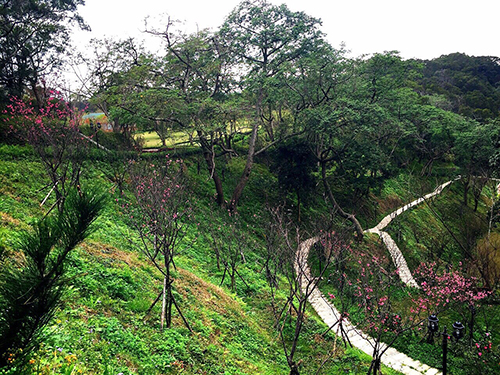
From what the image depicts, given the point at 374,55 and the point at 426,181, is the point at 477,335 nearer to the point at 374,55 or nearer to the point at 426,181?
the point at 374,55

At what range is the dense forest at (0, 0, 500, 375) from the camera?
481cm

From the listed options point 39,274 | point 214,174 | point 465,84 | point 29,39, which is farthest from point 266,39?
point 465,84

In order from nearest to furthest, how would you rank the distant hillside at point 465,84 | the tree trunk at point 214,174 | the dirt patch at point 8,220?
the dirt patch at point 8,220
the tree trunk at point 214,174
the distant hillside at point 465,84

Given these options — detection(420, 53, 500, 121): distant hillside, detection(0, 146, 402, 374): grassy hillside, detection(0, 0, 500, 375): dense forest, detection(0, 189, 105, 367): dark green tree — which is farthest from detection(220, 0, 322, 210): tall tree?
detection(420, 53, 500, 121): distant hillside

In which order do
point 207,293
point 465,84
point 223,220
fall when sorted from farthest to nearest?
point 465,84, point 223,220, point 207,293

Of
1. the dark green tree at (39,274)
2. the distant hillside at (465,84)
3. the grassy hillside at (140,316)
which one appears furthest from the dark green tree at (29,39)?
the distant hillside at (465,84)

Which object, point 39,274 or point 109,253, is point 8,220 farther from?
point 39,274

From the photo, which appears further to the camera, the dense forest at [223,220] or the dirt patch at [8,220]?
the dirt patch at [8,220]

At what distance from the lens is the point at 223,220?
16.5m

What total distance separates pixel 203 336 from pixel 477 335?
33.4ft

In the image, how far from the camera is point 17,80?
16.9m

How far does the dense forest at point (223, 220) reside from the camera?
481 cm

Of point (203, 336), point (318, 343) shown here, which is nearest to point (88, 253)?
point (203, 336)

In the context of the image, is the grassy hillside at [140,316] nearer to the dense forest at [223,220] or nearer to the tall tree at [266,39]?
the dense forest at [223,220]
